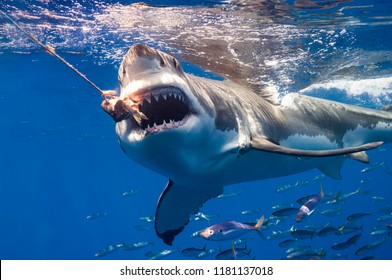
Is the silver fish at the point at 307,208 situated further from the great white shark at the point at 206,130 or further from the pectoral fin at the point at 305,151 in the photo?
the pectoral fin at the point at 305,151

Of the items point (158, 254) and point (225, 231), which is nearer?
point (225, 231)

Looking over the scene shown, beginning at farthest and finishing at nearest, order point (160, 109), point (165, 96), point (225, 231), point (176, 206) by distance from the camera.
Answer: point (225, 231)
point (176, 206)
point (160, 109)
point (165, 96)

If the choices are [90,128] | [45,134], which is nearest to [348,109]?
[90,128]

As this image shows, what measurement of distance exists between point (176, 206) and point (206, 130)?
10.00ft

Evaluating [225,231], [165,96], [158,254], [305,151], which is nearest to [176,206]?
[225,231]

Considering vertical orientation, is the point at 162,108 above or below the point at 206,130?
above

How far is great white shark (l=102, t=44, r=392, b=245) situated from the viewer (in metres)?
2.96

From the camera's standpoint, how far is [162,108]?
350 centimetres

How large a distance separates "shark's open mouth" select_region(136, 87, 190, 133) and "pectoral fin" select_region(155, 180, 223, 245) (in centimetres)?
249

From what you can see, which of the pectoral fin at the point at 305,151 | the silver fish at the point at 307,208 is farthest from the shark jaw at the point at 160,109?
the silver fish at the point at 307,208

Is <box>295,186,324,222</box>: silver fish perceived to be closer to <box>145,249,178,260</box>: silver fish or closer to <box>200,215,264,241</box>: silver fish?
<box>200,215,264,241</box>: silver fish

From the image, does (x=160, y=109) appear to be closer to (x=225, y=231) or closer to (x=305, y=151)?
(x=305, y=151)

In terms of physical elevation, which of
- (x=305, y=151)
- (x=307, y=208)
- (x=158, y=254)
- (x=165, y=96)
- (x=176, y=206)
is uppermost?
(x=158, y=254)

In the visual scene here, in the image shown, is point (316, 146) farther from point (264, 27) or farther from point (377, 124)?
point (264, 27)
